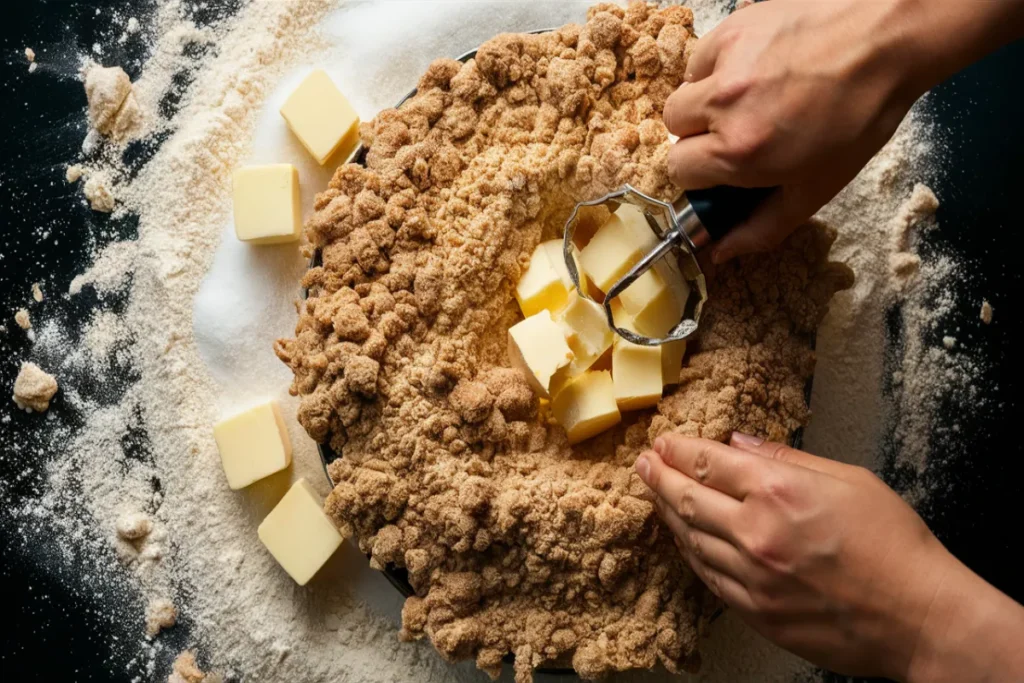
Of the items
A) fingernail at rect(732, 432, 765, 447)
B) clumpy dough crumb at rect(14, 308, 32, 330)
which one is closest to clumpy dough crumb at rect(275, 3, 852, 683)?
fingernail at rect(732, 432, 765, 447)

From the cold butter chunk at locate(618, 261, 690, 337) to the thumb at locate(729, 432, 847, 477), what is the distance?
8.4 inches

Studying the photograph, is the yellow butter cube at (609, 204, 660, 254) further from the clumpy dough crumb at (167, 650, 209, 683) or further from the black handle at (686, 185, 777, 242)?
the clumpy dough crumb at (167, 650, 209, 683)

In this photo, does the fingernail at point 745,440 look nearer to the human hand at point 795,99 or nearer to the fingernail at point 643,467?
the fingernail at point 643,467

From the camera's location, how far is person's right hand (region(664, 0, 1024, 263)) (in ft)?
3.30

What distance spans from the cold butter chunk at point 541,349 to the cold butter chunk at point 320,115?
0.53 metres

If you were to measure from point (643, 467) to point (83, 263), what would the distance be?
119cm

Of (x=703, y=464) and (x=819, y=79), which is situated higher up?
(x=819, y=79)

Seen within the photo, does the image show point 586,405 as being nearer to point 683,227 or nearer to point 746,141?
point 683,227

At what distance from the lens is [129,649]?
155cm

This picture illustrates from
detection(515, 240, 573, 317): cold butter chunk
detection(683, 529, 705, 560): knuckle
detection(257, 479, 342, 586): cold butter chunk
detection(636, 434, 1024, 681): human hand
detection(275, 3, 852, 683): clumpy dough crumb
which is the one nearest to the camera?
detection(636, 434, 1024, 681): human hand

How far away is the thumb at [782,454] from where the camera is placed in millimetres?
1087

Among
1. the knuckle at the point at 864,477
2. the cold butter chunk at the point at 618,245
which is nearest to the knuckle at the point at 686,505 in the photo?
the knuckle at the point at 864,477

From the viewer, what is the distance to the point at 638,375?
127cm

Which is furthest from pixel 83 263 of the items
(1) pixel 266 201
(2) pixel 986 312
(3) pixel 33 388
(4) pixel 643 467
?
(2) pixel 986 312
